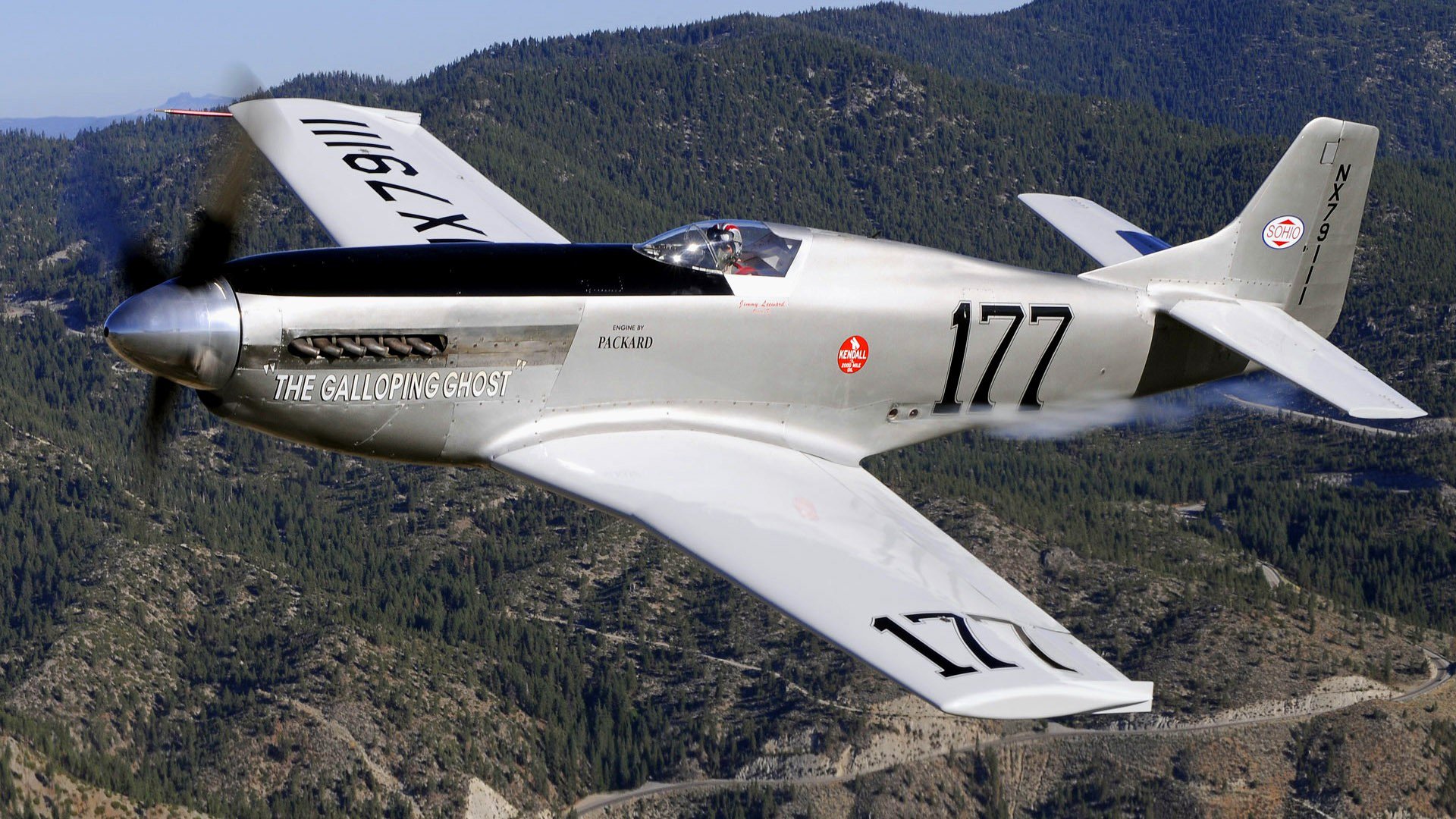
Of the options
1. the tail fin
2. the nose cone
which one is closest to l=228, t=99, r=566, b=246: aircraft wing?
the nose cone

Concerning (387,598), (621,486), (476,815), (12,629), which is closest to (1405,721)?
(476,815)

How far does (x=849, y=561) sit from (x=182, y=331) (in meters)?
8.14

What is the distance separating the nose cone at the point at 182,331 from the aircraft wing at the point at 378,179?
591 cm

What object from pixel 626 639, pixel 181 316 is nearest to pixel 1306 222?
pixel 181 316

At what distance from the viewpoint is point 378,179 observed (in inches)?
994

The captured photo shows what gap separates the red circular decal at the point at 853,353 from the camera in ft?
65.0

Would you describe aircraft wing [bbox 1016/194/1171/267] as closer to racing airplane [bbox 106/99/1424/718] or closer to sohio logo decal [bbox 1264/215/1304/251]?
racing airplane [bbox 106/99/1424/718]

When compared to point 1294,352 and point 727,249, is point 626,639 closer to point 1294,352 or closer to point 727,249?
point 1294,352

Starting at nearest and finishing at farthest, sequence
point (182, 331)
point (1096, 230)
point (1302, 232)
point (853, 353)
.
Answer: point (182, 331) < point (853, 353) < point (1302, 232) < point (1096, 230)

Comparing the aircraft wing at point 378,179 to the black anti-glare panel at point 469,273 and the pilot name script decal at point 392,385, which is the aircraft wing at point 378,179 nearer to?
the black anti-glare panel at point 469,273

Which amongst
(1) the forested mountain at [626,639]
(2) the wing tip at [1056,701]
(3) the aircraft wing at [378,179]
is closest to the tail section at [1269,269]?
(2) the wing tip at [1056,701]

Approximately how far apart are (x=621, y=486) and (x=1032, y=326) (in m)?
7.03

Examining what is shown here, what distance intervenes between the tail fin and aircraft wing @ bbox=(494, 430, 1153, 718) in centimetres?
806

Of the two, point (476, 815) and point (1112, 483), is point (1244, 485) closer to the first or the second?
point (1112, 483)
